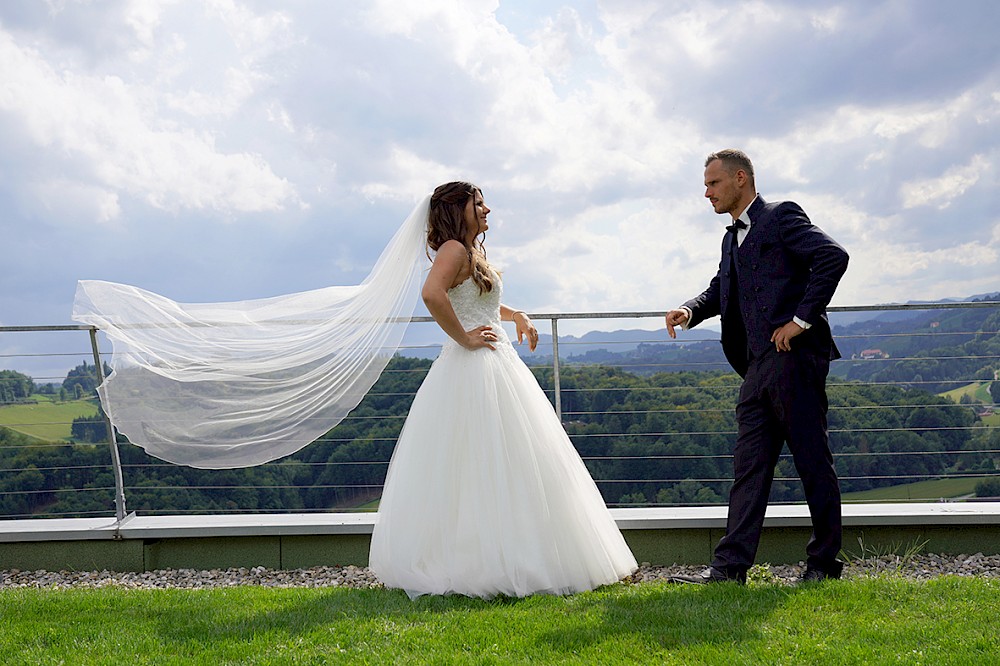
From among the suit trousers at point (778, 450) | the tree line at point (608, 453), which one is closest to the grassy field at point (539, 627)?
the suit trousers at point (778, 450)

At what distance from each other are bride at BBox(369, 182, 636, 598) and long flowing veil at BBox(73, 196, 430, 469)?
1.65 feet

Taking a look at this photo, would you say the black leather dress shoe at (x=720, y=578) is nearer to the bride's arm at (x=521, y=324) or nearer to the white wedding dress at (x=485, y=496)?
the white wedding dress at (x=485, y=496)

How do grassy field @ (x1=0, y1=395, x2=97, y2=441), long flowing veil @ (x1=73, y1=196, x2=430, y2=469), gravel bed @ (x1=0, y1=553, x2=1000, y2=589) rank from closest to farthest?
1. long flowing veil @ (x1=73, y1=196, x2=430, y2=469)
2. gravel bed @ (x1=0, y1=553, x2=1000, y2=589)
3. grassy field @ (x1=0, y1=395, x2=97, y2=441)

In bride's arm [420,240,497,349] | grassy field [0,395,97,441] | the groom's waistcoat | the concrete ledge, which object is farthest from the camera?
grassy field [0,395,97,441]

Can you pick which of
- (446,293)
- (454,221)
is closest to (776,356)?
(446,293)

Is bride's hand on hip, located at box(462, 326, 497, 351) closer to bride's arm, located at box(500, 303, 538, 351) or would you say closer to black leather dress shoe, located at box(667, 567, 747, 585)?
bride's arm, located at box(500, 303, 538, 351)

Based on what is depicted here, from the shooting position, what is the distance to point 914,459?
653 centimetres

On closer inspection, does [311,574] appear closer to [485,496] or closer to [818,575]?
[485,496]

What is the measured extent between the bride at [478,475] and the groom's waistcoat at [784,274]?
132 centimetres

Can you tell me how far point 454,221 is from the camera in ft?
16.9

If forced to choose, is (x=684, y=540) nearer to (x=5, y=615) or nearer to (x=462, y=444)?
(x=462, y=444)

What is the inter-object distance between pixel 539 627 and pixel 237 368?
8.66 ft

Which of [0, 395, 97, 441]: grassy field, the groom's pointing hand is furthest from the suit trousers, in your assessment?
[0, 395, 97, 441]: grassy field

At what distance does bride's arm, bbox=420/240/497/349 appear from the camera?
4.94 m
